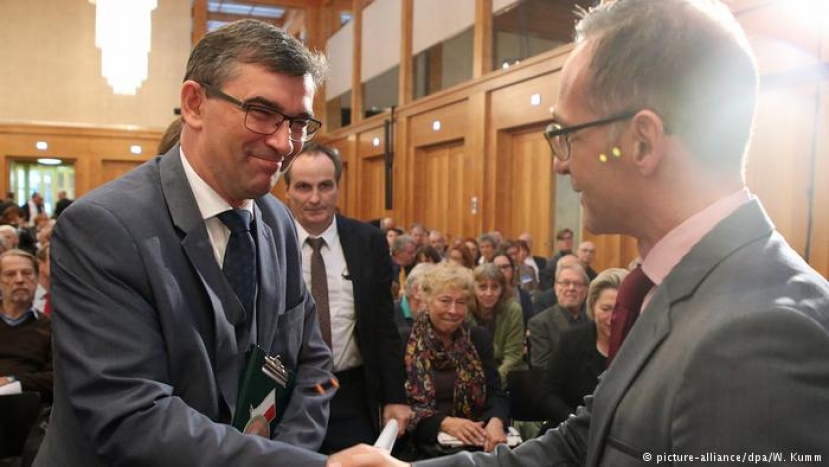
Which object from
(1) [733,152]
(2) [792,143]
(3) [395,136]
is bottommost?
(1) [733,152]

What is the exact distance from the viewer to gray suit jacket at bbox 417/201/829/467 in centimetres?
82

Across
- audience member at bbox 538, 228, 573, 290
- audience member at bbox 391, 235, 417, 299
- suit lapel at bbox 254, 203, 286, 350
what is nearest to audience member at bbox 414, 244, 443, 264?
audience member at bbox 391, 235, 417, 299

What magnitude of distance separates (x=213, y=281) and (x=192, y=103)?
392 mm

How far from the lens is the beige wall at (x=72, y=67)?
16094 millimetres

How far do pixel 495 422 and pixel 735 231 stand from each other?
101 inches

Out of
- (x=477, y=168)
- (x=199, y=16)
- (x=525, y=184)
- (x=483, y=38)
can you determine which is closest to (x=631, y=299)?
(x=525, y=184)

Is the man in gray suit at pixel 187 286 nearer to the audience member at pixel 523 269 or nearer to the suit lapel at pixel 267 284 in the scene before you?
the suit lapel at pixel 267 284

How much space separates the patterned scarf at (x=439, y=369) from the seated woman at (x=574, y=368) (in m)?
0.36

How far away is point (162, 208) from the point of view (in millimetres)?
1362

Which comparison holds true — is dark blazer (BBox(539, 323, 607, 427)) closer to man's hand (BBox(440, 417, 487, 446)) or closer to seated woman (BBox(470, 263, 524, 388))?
man's hand (BBox(440, 417, 487, 446))

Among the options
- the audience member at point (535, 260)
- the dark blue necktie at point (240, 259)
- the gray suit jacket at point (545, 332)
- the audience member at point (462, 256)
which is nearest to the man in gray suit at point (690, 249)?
the dark blue necktie at point (240, 259)

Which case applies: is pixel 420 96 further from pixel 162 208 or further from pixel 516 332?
pixel 162 208

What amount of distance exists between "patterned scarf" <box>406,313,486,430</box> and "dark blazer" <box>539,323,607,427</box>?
0.35m

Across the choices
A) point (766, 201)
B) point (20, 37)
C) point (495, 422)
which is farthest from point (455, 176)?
point (20, 37)
